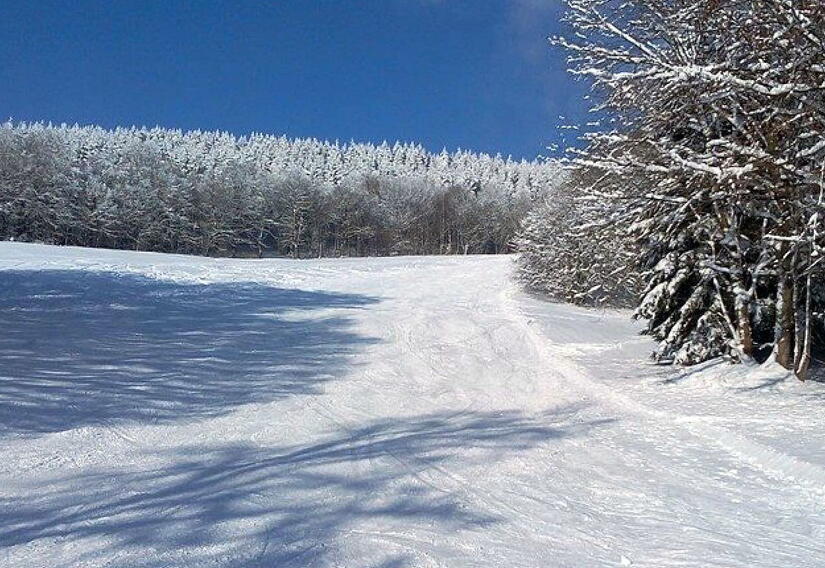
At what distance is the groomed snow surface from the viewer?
4.17m

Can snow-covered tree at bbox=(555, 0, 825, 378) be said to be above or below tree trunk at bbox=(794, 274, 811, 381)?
above

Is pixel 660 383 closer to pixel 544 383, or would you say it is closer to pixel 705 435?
pixel 544 383

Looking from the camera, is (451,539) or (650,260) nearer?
(451,539)

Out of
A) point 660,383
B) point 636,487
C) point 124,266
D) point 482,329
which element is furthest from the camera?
point 124,266

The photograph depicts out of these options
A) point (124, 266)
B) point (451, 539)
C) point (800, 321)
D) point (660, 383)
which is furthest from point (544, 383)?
point (124, 266)

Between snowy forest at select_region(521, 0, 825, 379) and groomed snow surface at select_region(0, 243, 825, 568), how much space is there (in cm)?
120

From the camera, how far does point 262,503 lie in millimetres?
4699

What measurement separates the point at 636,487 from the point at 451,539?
216cm

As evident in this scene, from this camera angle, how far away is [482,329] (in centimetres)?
1612

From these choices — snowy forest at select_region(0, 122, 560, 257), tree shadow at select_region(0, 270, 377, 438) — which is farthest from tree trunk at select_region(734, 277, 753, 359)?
snowy forest at select_region(0, 122, 560, 257)

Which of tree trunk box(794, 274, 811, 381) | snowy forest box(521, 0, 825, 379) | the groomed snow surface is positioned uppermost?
snowy forest box(521, 0, 825, 379)

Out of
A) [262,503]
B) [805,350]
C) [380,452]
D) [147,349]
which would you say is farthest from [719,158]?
[147,349]

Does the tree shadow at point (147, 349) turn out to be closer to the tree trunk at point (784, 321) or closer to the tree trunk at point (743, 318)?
the tree trunk at point (743, 318)

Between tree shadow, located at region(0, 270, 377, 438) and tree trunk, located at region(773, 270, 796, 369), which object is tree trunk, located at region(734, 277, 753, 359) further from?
tree shadow, located at region(0, 270, 377, 438)
